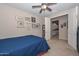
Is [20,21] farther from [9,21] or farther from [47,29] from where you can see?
[47,29]

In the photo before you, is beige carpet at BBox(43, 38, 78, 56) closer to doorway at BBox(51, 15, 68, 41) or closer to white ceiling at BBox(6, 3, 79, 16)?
doorway at BBox(51, 15, 68, 41)

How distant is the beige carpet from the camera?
41.5 inches

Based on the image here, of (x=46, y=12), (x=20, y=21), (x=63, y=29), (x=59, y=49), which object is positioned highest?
(x=46, y=12)

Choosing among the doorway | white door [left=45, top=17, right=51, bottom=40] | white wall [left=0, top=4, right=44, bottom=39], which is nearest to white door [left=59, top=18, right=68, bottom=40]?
the doorway

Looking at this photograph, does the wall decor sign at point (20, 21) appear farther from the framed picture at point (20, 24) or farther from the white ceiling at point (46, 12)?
the white ceiling at point (46, 12)

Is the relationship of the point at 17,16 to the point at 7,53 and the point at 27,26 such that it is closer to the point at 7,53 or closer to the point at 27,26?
the point at 27,26

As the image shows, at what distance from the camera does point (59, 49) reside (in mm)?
1129

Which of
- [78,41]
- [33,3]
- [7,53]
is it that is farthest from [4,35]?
[78,41]

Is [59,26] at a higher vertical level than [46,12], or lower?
lower

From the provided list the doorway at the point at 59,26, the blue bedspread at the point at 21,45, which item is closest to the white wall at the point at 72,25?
the doorway at the point at 59,26

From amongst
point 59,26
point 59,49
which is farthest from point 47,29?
point 59,49

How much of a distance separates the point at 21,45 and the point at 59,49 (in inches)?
19.1

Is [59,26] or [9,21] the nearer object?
[9,21]

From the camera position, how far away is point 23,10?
1.04 metres
